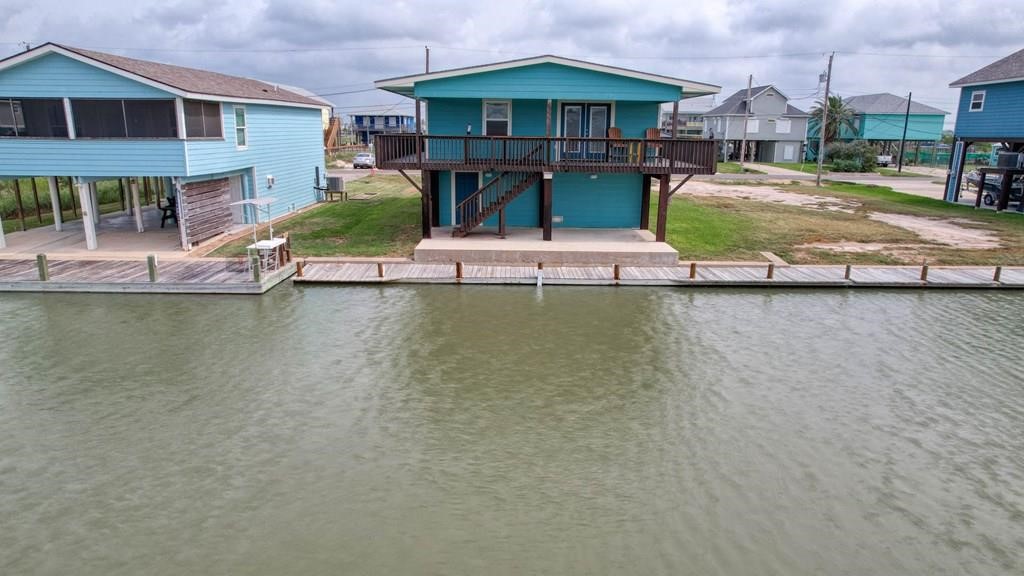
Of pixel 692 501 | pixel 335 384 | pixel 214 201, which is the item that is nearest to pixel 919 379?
pixel 692 501

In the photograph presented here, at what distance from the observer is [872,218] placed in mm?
29312

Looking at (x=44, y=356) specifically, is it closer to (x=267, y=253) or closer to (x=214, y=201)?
(x=267, y=253)

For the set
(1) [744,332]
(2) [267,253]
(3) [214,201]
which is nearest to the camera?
(1) [744,332]

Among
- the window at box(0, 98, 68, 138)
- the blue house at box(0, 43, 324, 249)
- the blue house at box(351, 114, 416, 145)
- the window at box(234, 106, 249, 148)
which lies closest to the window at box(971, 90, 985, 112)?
the window at box(234, 106, 249, 148)

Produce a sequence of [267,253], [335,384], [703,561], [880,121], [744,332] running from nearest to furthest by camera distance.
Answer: [703,561] < [335,384] < [744,332] < [267,253] < [880,121]

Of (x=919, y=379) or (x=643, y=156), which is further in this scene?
(x=643, y=156)

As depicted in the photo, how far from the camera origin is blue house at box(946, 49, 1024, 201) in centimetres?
3059

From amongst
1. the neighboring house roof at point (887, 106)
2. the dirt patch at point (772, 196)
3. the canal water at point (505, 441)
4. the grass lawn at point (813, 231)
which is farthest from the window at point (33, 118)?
the neighboring house roof at point (887, 106)

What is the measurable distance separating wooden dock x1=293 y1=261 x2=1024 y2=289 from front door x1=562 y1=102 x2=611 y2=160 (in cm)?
507

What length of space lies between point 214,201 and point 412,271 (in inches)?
362

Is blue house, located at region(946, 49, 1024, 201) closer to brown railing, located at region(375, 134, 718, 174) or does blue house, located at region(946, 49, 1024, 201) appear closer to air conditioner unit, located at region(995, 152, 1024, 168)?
air conditioner unit, located at region(995, 152, 1024, 168)

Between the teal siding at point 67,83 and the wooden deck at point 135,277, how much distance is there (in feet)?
16.7

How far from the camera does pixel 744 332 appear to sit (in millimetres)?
14938

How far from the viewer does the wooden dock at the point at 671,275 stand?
18.5 metres
